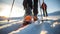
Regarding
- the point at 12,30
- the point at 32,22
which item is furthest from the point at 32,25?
the point at 12,30

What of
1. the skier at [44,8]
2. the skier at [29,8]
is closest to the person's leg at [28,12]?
the skier at [29,8]

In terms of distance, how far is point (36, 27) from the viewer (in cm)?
111

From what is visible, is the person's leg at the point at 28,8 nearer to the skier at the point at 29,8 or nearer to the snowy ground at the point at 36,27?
the skier at the point at 29,8

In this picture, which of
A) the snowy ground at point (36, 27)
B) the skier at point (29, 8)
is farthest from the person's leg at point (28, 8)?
the snowy ground at point (36, 27)

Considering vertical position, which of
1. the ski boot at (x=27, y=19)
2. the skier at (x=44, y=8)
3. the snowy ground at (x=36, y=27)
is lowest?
the snowy ground at (x=36, y=27)

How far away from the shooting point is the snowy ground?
1.08m

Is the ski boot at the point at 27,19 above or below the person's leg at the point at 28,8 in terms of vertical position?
below

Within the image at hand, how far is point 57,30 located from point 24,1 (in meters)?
0.37

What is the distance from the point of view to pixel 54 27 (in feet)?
3.68

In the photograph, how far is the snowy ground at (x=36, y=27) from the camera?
108cm

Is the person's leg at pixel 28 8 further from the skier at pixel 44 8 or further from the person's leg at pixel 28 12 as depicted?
the skier at pixel 44 8

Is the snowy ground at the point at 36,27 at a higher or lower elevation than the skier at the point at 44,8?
lower

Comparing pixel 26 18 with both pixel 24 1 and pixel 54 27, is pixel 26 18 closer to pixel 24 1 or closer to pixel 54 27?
pixel 24 1

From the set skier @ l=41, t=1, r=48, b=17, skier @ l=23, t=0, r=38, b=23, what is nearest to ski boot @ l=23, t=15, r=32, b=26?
skier @ l=23, t=0, r=38, b=23
